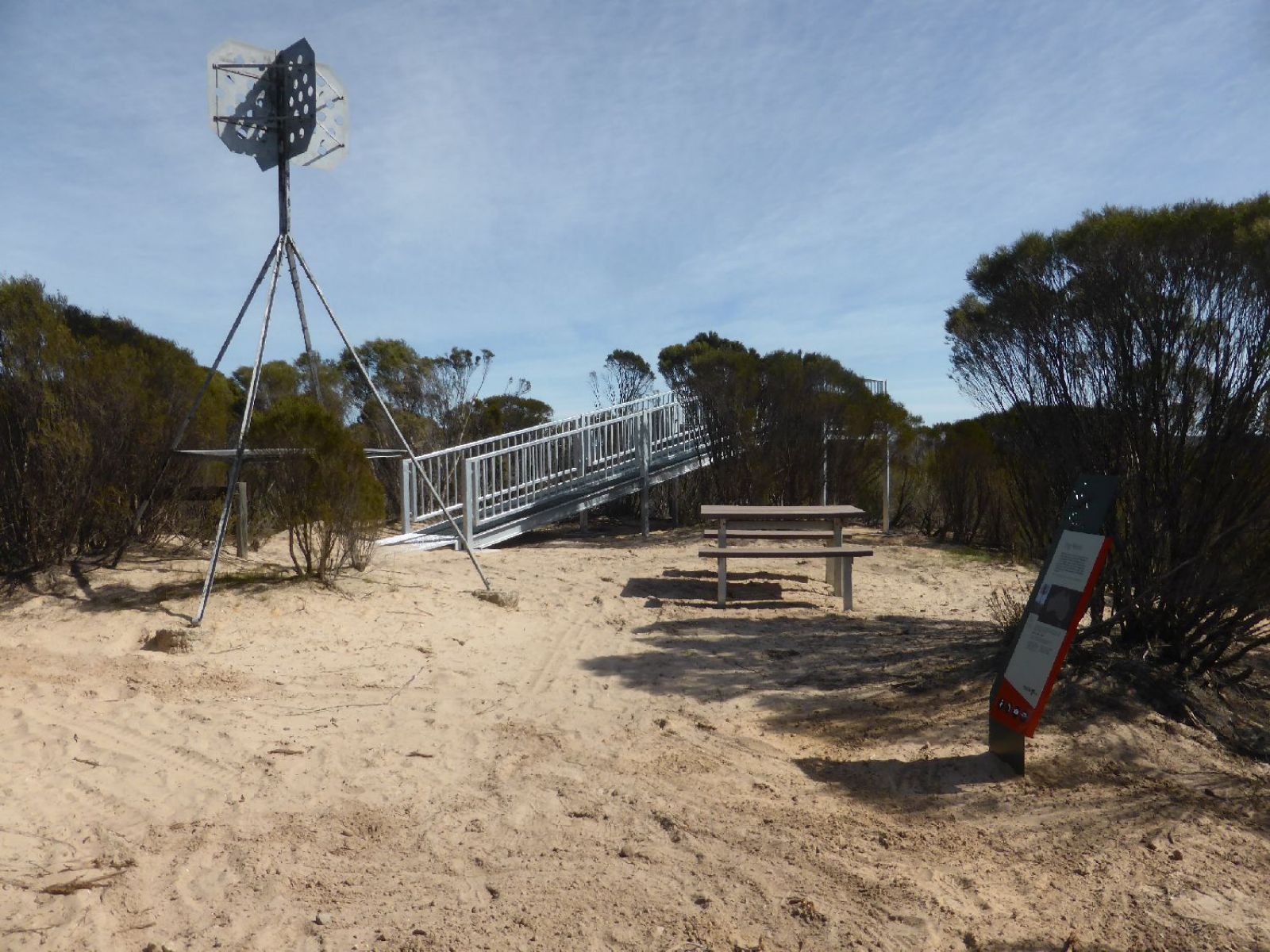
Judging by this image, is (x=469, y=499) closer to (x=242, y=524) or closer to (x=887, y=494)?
(x=242, y=524)

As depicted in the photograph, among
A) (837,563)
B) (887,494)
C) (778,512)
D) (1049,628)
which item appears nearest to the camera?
(1049,628)

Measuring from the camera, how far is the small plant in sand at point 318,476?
7020 mm

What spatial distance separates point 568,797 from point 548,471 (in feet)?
31.2

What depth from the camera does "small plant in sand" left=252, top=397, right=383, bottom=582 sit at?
276 inches

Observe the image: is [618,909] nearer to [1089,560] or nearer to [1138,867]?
[1138,867]

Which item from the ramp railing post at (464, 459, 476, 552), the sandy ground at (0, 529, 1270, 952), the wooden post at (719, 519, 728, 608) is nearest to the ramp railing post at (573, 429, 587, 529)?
the ramp railing post at (464, 459, 476, 552)

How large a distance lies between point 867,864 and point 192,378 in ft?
24.6

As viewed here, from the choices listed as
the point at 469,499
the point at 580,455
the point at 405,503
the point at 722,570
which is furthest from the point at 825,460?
the point at 405,503

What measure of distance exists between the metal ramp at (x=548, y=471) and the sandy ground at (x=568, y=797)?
4990 mm

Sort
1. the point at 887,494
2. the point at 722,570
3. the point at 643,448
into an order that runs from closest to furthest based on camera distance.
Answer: the point at 722,570
the point at 643,448
the point at 887,494

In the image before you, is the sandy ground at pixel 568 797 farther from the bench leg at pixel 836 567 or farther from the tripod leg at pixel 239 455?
the bench leg at pixel 836 567

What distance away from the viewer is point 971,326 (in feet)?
19.6

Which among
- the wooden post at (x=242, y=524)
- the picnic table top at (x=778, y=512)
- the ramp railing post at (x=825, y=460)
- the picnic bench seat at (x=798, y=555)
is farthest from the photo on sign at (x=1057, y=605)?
the ramp railing post at (x=825, y=460)

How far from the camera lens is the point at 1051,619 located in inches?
153
